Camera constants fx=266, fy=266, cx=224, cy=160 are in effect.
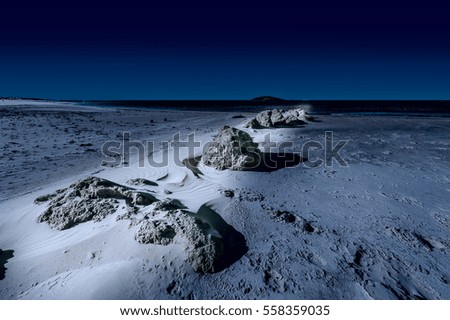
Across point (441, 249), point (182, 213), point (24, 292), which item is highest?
point (182, 213)

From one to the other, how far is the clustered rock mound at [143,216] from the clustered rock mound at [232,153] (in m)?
2.03

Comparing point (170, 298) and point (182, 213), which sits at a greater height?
point (182, 213)

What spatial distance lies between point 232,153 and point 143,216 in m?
2.83

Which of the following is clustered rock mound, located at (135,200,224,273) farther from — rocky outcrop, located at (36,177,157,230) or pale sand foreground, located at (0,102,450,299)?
rocky outcrop, located at (36,177,157,230)

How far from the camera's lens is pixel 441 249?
3.15 metres

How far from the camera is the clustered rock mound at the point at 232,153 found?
5664 millimetres

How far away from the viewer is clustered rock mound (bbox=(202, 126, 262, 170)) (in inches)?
223

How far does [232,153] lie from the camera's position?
5.73m

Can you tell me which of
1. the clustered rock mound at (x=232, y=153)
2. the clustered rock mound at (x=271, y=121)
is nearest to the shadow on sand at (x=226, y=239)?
the clustered rock mound at (x=232, y=153)

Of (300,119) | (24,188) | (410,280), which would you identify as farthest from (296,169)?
(300,119)

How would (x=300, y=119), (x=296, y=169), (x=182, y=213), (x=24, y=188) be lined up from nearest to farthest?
(x=182, y=213)
(x=24, y=188)
(x=296, y=169)
(x=300, y=119)

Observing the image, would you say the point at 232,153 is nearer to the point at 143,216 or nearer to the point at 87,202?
the point at 143,216
